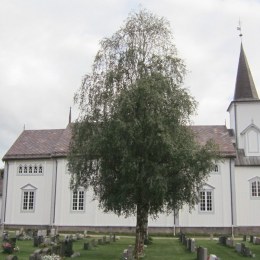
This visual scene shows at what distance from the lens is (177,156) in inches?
755

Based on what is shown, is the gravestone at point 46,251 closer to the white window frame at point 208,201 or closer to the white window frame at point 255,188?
the white window frame at point 208,201

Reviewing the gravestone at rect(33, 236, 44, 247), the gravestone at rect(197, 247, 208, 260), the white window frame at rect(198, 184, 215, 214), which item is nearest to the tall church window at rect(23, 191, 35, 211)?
the white window frame at rect(198, 184, 215, 214)

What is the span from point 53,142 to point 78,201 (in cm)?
776

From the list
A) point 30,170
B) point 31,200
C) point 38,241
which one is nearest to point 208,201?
point 31,200

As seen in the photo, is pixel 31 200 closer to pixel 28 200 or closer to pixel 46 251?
pixel 28 200

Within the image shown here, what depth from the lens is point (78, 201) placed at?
4116 cm

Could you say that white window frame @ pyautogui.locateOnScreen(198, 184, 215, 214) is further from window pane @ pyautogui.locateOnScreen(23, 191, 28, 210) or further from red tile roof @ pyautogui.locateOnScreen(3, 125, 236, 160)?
window pane @ pyautogui.locateOnScreen(23, 191, 28, 210)

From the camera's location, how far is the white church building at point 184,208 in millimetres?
39406

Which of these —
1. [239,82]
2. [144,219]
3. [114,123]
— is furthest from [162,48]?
[239,82]

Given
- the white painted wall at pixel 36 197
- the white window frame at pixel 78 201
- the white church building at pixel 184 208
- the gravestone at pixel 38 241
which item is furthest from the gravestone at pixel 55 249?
the white painted wall at pixel 36 197

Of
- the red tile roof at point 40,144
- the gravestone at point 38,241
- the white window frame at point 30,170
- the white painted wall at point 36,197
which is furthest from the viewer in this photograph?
the white window frame at point 30,170

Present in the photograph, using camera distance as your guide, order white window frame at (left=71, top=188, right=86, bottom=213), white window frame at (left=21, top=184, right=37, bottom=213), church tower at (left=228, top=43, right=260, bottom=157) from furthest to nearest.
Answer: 1. white window frame at (left=21, top=184, right=37, bottom=213)
2. church tower at (left=228, top=43, right=260, bottom=157)
3. white window frame at (left=71, top=188, right=86, bottom=213)

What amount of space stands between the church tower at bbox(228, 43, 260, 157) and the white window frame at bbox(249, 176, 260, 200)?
9.11 ft

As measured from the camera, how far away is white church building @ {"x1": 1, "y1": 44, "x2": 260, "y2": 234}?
3941 centimetres
